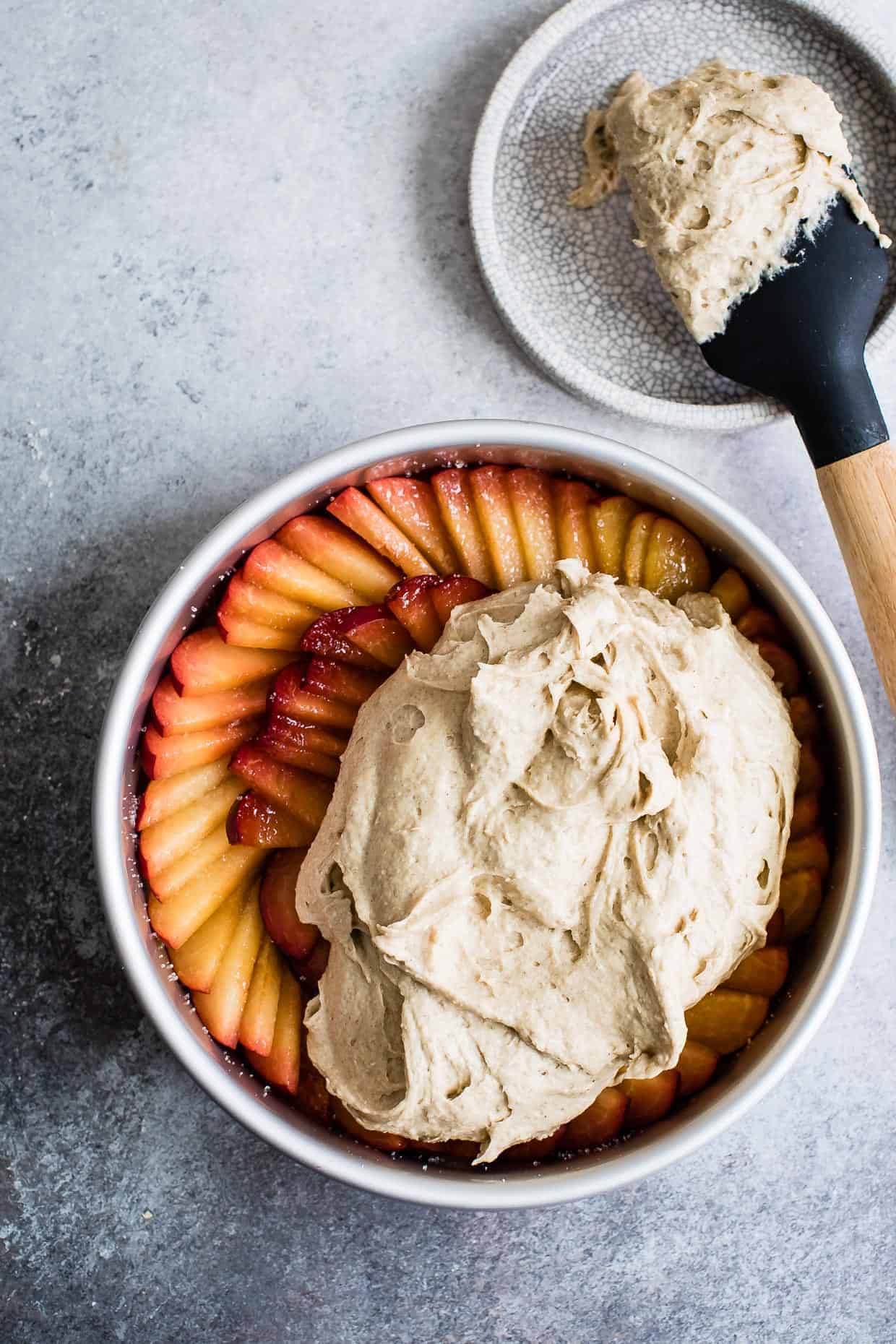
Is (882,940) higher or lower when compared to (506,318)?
lower

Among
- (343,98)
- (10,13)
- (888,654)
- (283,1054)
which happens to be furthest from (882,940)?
(10,13)

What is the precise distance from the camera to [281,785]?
83.6 inches

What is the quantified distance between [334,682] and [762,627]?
818mm

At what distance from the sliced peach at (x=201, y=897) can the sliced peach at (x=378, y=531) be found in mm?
559

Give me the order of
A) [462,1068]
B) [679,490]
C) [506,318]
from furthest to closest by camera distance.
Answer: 1. [506,318]
2. [679,490]
3. [462,1068]

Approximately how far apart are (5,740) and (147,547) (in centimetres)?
51

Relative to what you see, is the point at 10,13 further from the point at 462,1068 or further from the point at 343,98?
the point at 462,1068

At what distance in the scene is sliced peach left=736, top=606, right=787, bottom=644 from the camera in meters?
2.16

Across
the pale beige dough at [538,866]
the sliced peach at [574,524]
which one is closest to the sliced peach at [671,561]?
the sliced peach at [574,524]

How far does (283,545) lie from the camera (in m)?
2.15

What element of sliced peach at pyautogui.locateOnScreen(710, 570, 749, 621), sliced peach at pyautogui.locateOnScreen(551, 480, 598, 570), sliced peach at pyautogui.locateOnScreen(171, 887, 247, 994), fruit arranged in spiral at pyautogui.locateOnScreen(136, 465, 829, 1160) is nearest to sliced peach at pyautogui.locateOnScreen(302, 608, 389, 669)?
fruit arranged in spiral at pyautogui.locateOnScreen(136, 465, 829, 1160)

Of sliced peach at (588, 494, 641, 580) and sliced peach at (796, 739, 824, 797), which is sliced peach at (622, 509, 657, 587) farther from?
sliced peach at (796, 739, 824, 797)

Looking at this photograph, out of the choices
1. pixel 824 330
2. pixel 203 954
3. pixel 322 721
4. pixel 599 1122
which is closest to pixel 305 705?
pixel 322 721

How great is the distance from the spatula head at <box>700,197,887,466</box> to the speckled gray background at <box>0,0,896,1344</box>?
26 centimetres
